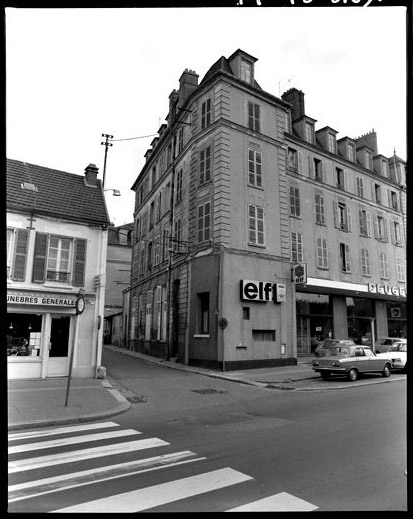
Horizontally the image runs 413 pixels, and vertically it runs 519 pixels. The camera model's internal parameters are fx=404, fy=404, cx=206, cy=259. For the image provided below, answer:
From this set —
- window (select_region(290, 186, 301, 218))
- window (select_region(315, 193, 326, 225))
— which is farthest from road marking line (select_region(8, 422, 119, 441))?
window (select_region(315, 193, 326, 225))

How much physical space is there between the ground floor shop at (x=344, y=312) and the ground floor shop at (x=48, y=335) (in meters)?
12.2

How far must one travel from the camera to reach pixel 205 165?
834 inches

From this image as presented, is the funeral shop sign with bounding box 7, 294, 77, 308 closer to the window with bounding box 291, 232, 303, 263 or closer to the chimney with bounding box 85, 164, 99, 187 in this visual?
the chimney with bounding box 85, 164, 99, 187

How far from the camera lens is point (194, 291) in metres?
20.6

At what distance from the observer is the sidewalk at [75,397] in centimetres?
836

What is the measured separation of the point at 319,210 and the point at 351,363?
12721mm

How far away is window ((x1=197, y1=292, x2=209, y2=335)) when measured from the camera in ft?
65.7

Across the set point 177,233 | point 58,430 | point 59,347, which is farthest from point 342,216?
point 58,430

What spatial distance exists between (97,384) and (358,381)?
9.49m

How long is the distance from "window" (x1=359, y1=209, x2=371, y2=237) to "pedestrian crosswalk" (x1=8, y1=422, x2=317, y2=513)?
992 inches

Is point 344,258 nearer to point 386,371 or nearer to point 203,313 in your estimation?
point 386,371

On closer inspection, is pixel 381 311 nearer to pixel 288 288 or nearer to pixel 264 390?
pixel 288 288

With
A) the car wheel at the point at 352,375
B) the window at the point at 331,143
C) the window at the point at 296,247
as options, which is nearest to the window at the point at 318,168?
the window at the point at 331,143

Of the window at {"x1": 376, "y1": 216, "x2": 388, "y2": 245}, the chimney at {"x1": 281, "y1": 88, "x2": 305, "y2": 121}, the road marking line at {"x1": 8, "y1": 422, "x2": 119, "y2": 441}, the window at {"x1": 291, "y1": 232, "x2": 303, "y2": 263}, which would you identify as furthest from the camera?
the window at {"x1": 376, "y1": 216, "x2": 388, "y2": 245}
